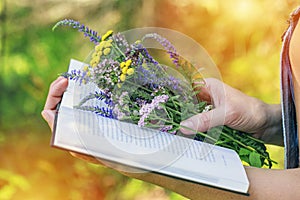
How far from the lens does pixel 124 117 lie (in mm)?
791

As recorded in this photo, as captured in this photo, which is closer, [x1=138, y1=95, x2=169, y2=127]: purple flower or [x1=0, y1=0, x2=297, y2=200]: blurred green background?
[x1=138, y1=95, x2=169, y2=127]: purple flower

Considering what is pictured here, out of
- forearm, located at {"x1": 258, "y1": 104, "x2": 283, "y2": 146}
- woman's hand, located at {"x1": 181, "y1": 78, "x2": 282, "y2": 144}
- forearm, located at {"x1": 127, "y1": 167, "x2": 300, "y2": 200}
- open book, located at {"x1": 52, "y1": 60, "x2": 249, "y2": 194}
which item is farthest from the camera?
forearm, located at {"x1": 258, "y1": 104, "x2": 283, "y2": 146}

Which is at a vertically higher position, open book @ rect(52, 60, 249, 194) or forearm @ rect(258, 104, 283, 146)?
open book @ rect(52, 60, 249, 194)

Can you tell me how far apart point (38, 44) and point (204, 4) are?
2.29 ft

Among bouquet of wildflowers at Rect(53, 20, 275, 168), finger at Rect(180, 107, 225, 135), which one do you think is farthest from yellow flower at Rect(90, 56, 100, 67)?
finger at Rect(180, 107, 225, 135)

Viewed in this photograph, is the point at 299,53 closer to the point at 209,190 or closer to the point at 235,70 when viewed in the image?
the point at 209,190

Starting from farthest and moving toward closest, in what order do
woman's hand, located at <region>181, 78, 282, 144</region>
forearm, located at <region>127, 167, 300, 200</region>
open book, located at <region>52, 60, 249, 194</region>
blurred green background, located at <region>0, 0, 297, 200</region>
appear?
1. blurred green background, located at <region>0, 0, 297, 200</region>
2. woman's hand, located at <region>181, 78, 282, 144</region>
3. forearm, located at <region>127, 167, 300, 200</region>
4. open book, located at <region>52, 60, 249, 194</region>

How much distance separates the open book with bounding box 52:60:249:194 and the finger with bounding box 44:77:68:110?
110mm

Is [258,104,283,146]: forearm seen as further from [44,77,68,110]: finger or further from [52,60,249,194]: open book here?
[44,77,68,110]: finger

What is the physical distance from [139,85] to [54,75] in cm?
128

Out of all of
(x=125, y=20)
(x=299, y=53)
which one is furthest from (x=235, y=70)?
(x=299, y=53)

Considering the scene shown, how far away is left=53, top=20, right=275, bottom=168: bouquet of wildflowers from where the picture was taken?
80cm

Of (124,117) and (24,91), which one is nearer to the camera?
(124,117)

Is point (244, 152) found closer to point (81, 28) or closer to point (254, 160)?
point (254, 160)
